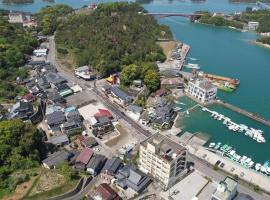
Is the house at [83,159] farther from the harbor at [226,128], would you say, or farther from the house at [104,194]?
the harbor at [226,128]

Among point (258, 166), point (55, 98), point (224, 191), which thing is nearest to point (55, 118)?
point (55, 98)

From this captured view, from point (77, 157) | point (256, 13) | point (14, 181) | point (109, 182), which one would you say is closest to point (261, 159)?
point (109, 182)

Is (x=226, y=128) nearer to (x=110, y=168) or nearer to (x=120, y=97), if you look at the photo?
(x=120, y=97)

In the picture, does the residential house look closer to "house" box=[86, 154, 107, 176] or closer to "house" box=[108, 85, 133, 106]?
"house" box=[108, 85, 133, 106]

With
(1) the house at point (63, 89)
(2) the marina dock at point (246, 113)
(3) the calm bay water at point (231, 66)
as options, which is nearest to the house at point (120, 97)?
(1) the house at point (63, 89)

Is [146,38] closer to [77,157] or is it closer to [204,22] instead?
[204,22]
